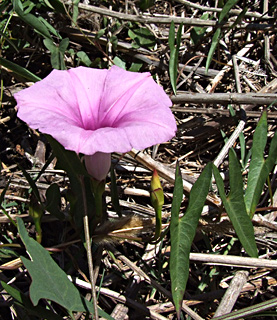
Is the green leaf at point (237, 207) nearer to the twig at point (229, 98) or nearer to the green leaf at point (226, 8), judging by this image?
the twig at point (229, 98)

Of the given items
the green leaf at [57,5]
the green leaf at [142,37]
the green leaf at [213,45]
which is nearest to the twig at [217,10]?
the green leaf at [213,45]

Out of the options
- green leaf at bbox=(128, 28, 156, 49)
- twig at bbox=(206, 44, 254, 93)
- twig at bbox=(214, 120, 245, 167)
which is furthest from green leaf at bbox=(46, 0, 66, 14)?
twig at bbox=(214, 120, 245, 167)

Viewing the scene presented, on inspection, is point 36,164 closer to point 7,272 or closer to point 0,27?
point 7,272

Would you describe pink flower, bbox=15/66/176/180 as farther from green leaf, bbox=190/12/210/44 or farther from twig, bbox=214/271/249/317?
green leaf, bbox=190/12/210/44

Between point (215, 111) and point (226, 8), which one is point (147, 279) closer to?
point (215, 111)

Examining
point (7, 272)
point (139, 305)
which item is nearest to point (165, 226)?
point (139, 305)

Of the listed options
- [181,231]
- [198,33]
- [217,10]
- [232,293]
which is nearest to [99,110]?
[181,231]

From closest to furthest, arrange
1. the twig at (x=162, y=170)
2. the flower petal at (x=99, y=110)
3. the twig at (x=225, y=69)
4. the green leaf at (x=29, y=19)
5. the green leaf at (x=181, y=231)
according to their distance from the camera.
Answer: the flower petal at (x=99, y=110) → the green leaf at (x=181, y=231) → the twig at (x=162, y=170) → the green leaf at (x=29, y=19) → the twig at (x=225, y=69)
